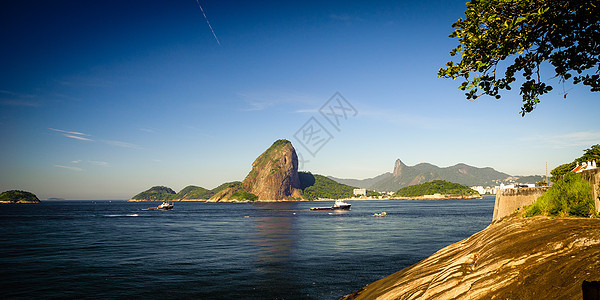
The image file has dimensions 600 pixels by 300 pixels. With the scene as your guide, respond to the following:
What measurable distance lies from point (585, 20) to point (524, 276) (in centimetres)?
666

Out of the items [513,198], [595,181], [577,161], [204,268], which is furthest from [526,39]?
[577,161]

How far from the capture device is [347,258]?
26.1m

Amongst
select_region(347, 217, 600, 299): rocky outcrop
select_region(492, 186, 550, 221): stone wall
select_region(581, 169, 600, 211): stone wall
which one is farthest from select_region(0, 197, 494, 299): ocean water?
select_region(581, 169, 600, 211): stone wall

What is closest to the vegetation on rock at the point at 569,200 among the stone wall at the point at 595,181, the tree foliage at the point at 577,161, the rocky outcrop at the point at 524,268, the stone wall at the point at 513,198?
the stone wall at the point at 595,181

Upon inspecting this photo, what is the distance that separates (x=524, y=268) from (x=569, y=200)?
554cm

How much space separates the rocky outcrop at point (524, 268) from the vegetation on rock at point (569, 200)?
46.0 inches

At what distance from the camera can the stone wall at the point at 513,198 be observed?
15428 mm

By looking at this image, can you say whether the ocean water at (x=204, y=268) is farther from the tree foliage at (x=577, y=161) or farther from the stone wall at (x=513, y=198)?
the tree foliage at (x=577, y=161)

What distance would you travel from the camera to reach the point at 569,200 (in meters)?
11.0

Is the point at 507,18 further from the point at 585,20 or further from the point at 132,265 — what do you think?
the point at 132,265

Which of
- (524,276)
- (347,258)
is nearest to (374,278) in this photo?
(347,258)

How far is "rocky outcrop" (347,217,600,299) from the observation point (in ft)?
20.6

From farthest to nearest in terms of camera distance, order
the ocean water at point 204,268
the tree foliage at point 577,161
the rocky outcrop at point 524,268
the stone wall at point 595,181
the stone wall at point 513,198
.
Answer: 1. the tree foliage at point 577,161
2. the ocean water at point 204,268
3. the stone wall at point 513,198
4. the stone wall at point 595,181
5. the rocky outcrop at point 524,268

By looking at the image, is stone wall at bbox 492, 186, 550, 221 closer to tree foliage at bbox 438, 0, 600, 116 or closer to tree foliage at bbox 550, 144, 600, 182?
tree foliage at bbox 438, 0, 600, 116
